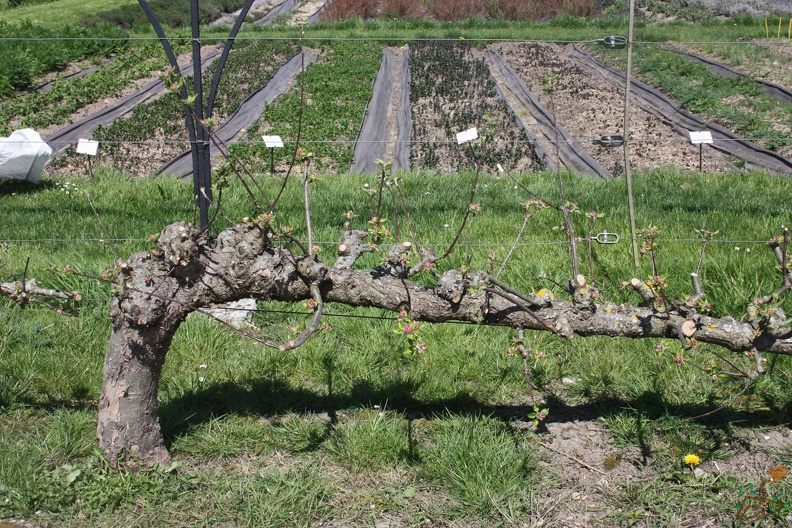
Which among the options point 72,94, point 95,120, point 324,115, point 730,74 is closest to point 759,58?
point 730,74

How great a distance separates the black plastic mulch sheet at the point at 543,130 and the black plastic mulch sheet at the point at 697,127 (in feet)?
5.52

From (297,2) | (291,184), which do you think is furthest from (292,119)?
(297,2)

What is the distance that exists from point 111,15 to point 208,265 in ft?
64.3

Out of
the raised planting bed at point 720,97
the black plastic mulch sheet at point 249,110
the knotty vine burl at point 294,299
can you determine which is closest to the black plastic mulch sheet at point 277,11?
the black plastic mulch sheet at point 249,110

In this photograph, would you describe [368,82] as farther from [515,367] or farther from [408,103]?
[515,367]

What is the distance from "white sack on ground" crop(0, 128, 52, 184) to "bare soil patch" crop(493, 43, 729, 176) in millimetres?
5284

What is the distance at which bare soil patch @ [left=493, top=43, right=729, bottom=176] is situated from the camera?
894cm

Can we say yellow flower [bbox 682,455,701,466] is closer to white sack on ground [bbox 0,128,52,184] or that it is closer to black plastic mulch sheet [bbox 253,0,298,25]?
white sack on ground [bbox 0,128,52,184]

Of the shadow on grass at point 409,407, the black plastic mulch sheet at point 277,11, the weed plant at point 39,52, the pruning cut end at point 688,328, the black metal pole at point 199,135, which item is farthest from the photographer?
the black plastic mulch sheet at point 277,11

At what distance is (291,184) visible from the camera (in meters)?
7.00

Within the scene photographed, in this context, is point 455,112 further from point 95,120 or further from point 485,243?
point 485,243

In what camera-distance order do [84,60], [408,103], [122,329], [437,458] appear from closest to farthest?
[122,329], [437,458], [408,103], [84,60]

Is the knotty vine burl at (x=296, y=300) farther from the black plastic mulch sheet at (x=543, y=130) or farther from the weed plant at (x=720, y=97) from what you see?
the weed plant at (x=720, y=97)

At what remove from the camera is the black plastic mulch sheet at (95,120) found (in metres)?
9.30
